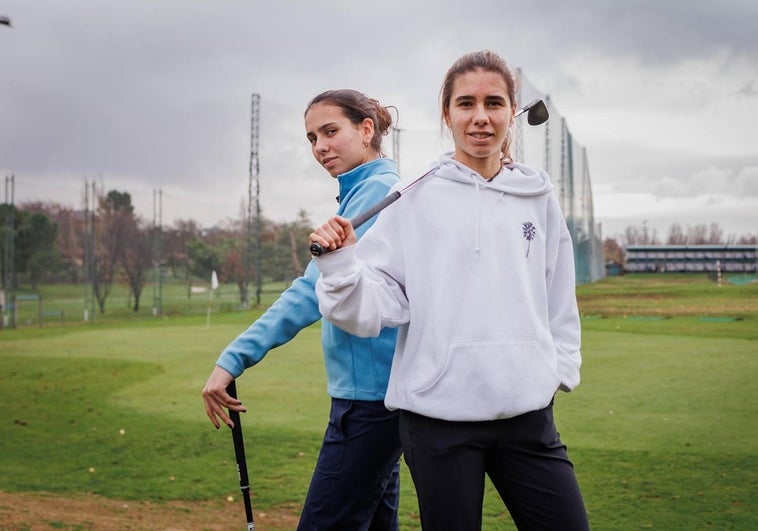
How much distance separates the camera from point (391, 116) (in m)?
3.15

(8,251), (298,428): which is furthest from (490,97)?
(8,251)

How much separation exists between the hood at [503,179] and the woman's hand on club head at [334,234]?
0.37 m

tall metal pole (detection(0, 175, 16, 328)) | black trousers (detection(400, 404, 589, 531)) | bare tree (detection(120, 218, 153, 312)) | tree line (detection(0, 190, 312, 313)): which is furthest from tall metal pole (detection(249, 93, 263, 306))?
black trousers (detection(400, 404, 589, 531))

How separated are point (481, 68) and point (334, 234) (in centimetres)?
65

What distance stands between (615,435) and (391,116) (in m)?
4.24

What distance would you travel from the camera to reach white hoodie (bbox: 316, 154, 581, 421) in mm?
2180

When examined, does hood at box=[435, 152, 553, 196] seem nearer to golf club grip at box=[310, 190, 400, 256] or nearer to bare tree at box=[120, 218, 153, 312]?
golf club grip at box=[310, 190, 400, 256]

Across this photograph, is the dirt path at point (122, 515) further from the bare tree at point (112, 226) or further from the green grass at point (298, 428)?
the bare tree at point (112, 226)

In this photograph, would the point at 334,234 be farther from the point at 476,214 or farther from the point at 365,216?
the point at 476,214

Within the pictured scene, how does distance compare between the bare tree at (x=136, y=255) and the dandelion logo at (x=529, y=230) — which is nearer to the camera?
the dandelion logo at (x=529, y=230)

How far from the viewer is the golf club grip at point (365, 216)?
2.06 m

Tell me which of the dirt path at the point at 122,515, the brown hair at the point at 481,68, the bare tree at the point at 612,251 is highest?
the bare tree at the point at 612,251

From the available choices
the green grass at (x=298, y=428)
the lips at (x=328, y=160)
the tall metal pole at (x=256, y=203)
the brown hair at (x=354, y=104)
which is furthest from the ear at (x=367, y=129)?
the tall metal pole at (x=256, y=203)

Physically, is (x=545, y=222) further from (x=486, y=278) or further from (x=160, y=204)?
(x=160, y=204)
